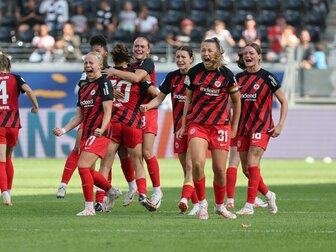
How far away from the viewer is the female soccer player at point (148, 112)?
45.7ft

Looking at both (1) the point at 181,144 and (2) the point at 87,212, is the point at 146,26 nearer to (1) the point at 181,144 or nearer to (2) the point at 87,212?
(1) the point at 181,144

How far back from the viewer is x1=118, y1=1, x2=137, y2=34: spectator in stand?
31250 mm

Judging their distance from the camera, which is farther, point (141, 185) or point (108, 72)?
point (141, 185)

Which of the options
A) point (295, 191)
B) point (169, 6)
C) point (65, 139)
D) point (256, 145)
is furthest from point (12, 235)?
point (169, 6)

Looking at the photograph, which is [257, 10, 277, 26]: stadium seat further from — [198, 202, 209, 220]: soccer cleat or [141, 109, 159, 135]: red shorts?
[198, 202, 209, 220]: soccer cleat

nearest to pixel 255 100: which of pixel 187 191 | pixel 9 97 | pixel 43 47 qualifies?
pixel 187 191

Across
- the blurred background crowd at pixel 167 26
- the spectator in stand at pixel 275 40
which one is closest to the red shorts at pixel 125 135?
the blurred background crowd at pixel 167 26

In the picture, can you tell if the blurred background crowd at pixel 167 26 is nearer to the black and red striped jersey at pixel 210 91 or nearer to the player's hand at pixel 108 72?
the player's hand at pixel 108 72

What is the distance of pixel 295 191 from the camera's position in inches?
720

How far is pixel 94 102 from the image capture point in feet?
43.3

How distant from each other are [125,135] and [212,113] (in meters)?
1.91

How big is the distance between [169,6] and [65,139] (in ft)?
21.0

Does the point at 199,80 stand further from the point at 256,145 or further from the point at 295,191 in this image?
the point at 295,191

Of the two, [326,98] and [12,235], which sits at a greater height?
[12,235]
